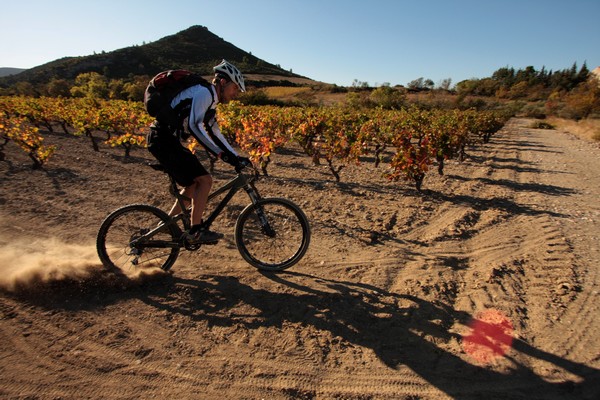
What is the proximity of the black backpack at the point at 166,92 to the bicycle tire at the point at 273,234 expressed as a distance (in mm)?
1414

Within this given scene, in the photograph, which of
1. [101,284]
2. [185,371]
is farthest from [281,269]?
[101,284]

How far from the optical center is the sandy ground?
8.23 feet

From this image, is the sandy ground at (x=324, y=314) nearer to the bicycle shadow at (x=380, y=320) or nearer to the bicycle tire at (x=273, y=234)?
the bicycle shadow at (x=380, y=320)

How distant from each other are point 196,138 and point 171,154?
36cm

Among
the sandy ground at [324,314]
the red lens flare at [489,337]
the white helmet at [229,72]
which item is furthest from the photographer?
the white helmet at [229,72]

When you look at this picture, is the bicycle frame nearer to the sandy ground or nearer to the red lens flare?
the sandy ground

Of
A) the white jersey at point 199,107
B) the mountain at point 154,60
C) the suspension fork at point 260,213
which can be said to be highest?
the mountain at point 154,60

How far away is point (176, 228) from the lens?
389cm

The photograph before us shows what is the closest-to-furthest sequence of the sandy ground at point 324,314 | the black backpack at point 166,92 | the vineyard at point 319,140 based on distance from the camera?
the sandy ground at point 324,314, the black backpack at point 166,92, the vineyard at point 319,140

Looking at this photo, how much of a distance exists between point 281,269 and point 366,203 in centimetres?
375

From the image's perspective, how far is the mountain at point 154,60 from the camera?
88.0 m

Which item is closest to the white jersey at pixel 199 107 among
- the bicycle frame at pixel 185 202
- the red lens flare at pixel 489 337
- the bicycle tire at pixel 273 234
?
the bicycle frame at pixel 185 202

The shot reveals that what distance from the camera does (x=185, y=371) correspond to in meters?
2.58

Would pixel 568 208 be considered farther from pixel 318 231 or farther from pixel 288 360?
pixel 288 360
